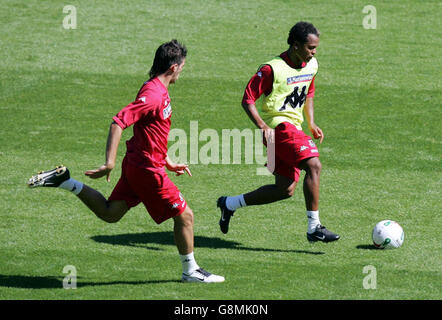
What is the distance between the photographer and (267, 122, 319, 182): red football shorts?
8.80m

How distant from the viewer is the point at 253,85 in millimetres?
8922

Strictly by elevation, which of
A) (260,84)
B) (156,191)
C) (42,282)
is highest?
(260,84)

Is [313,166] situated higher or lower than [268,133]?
lower

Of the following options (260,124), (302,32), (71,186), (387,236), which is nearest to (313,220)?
(387,236)

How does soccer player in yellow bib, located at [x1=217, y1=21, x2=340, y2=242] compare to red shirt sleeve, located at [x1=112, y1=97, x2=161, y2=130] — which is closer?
red shirt sleeve, located at [x1=112, y1=97, x2=161, y2=130]

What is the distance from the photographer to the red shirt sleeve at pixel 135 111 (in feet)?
Answer: 23.4

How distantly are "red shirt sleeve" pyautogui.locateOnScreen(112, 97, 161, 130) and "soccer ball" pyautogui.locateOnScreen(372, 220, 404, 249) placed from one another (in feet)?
9.79

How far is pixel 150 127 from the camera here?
7.46 m

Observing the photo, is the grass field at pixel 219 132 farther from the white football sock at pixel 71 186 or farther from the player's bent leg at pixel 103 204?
the white football sock at pixel 71 186

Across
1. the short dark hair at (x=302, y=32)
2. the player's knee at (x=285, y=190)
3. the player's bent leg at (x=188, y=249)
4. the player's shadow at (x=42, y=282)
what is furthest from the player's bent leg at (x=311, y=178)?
the player's shadow at (x=42, y=282)

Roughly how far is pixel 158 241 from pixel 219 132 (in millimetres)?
4394

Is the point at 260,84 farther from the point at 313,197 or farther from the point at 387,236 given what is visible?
the point at 387,236

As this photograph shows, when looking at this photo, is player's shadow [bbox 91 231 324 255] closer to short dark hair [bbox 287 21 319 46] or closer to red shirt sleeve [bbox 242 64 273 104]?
red shirt sleeve [bbox 242 64 273 104]

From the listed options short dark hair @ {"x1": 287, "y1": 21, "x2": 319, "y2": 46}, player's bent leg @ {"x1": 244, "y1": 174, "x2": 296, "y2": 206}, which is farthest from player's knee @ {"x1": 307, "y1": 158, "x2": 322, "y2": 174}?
short dark hair @ {"x1": 287, "y1": 21, "x2": 319, "y2": 46}
